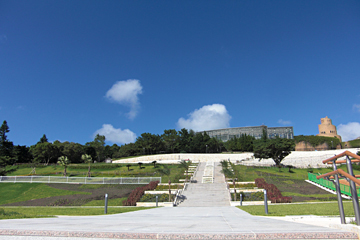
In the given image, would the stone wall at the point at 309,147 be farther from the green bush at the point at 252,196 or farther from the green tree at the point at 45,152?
the green tree at the point at 45,152

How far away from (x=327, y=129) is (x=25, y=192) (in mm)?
114260

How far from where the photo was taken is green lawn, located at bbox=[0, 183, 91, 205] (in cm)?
2109

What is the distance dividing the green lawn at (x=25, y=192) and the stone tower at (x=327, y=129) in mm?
109771

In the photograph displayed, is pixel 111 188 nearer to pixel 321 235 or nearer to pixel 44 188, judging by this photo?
pixel 44 188

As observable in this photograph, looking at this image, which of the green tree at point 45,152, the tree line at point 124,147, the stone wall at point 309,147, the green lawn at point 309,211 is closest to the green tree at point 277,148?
the tree line at point 124,147

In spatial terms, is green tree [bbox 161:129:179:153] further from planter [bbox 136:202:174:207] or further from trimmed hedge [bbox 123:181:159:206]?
planter [bbox 136:202:174:207]

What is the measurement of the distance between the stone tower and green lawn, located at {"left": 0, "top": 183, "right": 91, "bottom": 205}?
110 metres

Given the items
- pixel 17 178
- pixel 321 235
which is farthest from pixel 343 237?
pixel 17 178

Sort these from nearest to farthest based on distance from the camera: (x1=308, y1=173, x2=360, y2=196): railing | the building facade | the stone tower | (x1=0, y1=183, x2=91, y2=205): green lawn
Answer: (x1=308, y1=173, x2=360, y2=196): railing → (x1=0, y1=183, x2=91, y2=205): green lawn → the stone tower → the building facade

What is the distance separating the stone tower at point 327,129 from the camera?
9856cm

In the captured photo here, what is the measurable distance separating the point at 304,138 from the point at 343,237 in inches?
3773

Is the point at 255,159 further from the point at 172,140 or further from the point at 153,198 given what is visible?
the point at 153,198

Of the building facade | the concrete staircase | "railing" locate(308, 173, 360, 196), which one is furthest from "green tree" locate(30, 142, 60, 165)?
the building facade

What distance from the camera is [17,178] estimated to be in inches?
1061
